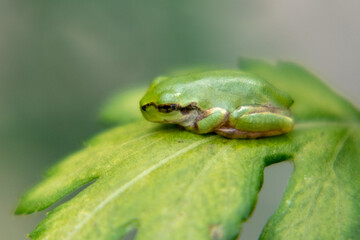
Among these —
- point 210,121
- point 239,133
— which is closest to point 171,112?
point 210,121

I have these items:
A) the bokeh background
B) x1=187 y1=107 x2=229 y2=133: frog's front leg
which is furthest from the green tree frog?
the bokeh background

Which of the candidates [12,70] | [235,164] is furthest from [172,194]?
[12,70]

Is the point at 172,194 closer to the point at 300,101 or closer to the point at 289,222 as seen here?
the point at 289,222

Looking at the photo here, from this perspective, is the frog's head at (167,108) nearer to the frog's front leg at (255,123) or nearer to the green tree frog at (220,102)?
the green tree frog at (220,102)

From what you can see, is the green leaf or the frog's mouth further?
the frog's mouth

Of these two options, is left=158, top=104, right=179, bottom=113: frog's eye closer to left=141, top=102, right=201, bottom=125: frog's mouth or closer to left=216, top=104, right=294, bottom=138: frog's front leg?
left=141, top=102, right=201, bottom=125: frog's mouth

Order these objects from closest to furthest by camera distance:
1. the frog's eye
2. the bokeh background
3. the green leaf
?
the green leaf → the frog's eye → the bokeh background

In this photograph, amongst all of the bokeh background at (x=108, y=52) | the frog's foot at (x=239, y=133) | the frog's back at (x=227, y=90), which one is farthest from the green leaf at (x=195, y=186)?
the bokeh background at (x=108, y=52)
